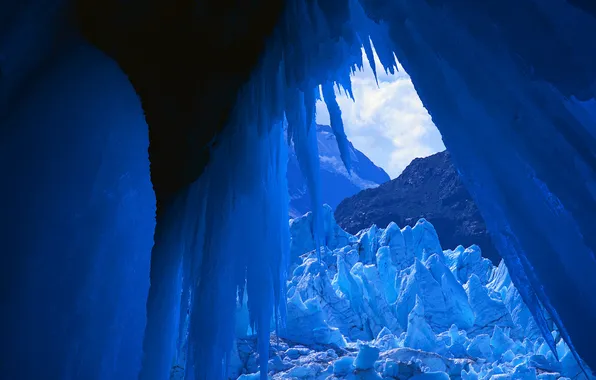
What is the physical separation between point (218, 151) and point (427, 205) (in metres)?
47.9

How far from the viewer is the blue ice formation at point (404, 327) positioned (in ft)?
33.8

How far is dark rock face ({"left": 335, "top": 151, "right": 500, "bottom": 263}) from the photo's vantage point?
44844 mm

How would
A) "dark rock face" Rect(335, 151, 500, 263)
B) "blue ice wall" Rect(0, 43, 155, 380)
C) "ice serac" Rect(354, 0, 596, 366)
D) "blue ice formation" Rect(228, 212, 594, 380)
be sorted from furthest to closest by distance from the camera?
"dark rock face" Rect(335, 151, 500, 263)
"blue ice formation" Rect(228, 212, 594, 380)
"blue ice wall" Rect(0, 43, 155, 380)
"ice serac" Rect(354, 0, 596, 366)

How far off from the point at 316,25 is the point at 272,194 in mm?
1540

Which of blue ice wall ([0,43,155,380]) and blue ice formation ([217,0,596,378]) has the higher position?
blue ice wall ([0,43,155,380])

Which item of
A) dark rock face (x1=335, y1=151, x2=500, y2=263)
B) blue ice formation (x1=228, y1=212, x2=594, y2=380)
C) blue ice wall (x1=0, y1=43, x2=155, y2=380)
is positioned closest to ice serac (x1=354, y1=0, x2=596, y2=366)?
blue ice wall (x1=0, y1=43, x2=155, y2=380)

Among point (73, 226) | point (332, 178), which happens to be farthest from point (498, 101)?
point (332, 178)

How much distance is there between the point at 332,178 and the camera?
279 ft

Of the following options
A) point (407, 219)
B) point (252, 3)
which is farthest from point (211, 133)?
point (407, 219)

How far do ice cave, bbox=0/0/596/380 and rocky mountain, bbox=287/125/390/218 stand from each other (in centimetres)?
6216

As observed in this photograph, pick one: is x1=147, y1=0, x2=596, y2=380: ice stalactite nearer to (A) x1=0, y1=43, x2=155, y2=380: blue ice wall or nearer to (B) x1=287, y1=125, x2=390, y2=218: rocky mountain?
(A) x1=0, y1=43, x2=155, y2=380: blue ice wall

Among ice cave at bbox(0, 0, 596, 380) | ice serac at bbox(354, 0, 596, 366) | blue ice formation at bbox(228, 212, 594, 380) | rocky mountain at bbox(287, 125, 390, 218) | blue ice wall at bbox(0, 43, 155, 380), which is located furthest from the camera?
rocky mountain at bbox(287, 125, 390, 218)

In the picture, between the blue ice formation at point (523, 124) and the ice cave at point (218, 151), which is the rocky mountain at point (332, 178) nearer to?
the ice cave at point (218, 151)

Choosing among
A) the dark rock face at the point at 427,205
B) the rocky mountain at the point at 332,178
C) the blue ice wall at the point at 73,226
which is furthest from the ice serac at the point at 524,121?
the rocky mountain at the point at 332,178
